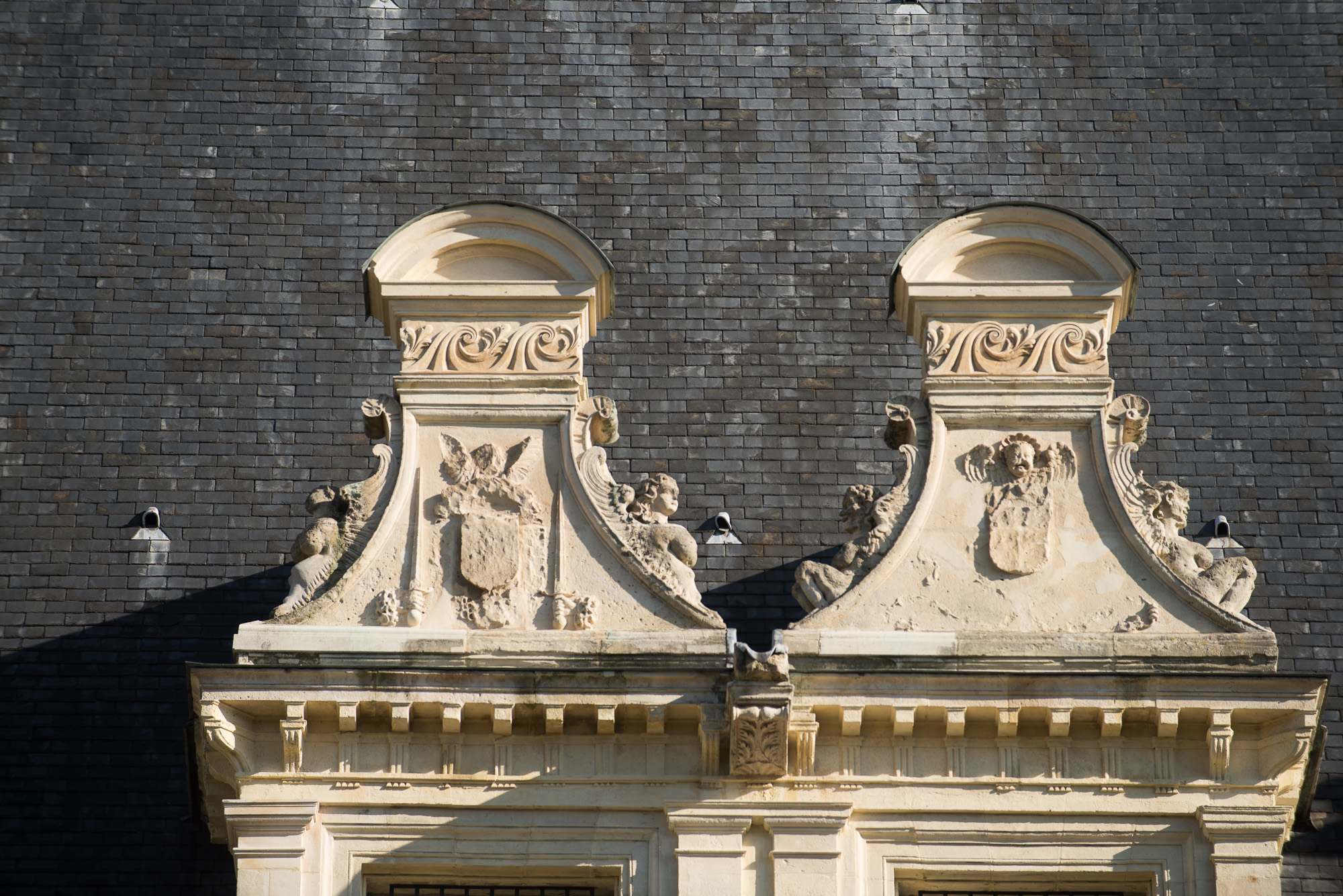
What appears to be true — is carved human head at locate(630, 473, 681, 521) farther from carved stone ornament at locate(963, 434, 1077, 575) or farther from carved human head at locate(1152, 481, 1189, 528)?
carved human head at locate(1152, 481, 1189, 528)

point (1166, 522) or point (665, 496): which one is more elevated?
point (665, 496)

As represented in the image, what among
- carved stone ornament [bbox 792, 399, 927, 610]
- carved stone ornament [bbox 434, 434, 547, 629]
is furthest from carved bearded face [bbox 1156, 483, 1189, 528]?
carved stone ornament [bbox 434, 434, 547, 629]

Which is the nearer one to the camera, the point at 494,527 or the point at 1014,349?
the point at 494,527

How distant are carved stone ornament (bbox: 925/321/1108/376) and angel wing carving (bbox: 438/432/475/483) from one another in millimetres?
3002

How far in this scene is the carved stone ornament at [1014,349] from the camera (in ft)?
57.2

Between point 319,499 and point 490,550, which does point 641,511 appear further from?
point 319,499

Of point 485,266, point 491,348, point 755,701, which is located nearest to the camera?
point 755,701

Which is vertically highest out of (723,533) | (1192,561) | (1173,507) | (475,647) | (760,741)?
(723,533)

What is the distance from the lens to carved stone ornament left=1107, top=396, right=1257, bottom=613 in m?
16.7

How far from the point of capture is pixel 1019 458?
56.4 feet

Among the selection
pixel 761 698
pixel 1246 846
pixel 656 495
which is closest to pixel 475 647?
pixel 656 495

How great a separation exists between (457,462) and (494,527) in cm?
53

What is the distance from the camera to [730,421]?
20281 mm

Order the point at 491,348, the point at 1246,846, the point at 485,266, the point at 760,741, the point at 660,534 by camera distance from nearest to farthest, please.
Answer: the point at 760,741 → the point at 1246,846 → the point at 660,534 → the point at 491,348 → the point at 485,266
